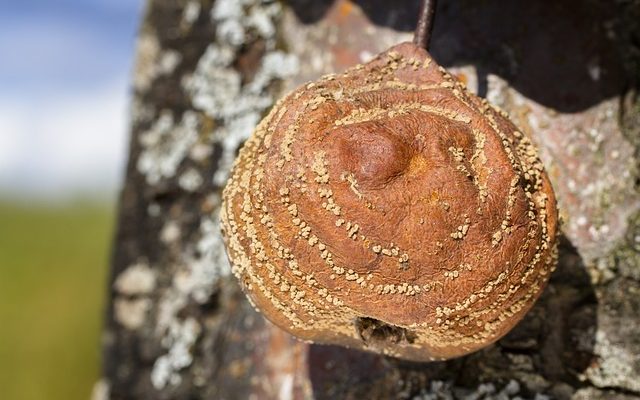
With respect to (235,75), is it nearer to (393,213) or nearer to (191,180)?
(191,180)

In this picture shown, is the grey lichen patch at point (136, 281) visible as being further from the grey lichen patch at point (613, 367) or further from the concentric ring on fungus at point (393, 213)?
the grey lichen patch at point (613, 367)

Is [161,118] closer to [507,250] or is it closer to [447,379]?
[447,379]

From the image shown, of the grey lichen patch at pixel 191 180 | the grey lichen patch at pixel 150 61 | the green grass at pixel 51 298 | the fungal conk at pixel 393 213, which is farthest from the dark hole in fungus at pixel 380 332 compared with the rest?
the green grass at pixel 51 298

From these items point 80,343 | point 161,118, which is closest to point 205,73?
point 161,118

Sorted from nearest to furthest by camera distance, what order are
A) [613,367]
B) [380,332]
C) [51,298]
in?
1. [380,332]
2. [613,367]
3. [51,298]

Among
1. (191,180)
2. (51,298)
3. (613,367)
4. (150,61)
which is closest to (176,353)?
(191,180)

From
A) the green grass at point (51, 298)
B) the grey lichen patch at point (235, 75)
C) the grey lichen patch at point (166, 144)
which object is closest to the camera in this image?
the grey lichen patch at point (235, 75)

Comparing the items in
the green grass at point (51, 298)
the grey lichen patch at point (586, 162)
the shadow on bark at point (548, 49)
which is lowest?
the green grass at point (51, 298)
